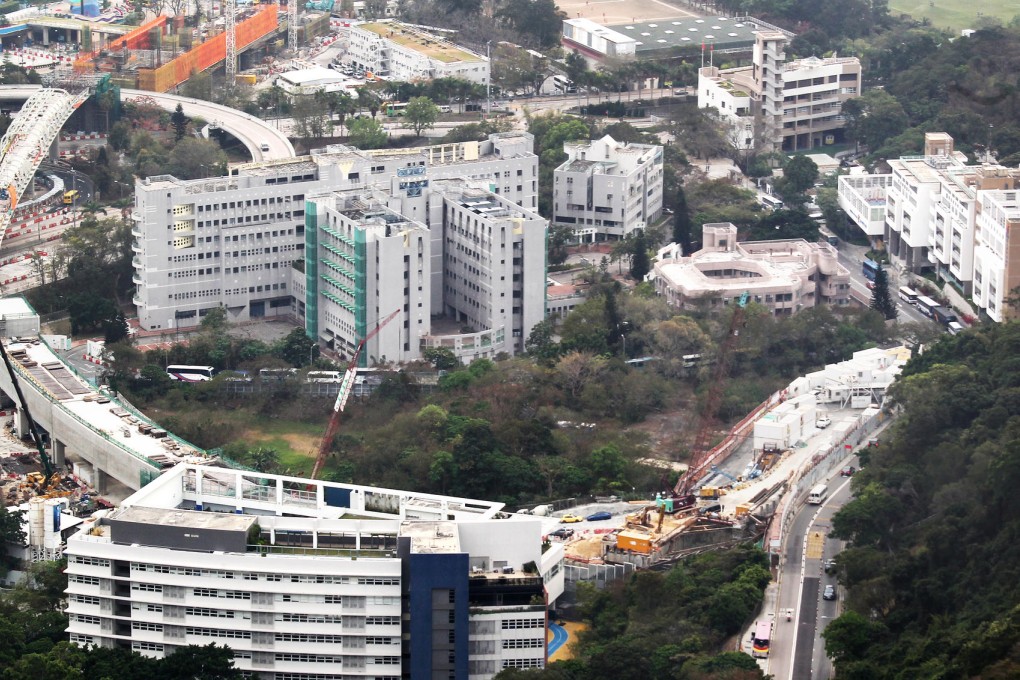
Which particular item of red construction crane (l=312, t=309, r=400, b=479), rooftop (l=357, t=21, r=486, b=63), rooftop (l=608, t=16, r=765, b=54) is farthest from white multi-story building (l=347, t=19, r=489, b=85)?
red construction crane (l=312, t=309, r=400, b=479)

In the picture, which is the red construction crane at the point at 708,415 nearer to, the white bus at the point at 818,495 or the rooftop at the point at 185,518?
the white bus at the point at 818,495

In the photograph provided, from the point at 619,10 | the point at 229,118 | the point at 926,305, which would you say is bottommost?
the point at 619,10

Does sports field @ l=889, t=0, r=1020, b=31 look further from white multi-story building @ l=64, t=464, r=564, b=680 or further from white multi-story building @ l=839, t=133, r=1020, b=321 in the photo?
white multi-story building @ l=64, t=464, r=564, b=680

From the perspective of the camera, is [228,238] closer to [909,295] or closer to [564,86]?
[909,295]

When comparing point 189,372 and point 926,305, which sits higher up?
point 189,372

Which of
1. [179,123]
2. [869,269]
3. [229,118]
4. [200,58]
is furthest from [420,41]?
[869,269]

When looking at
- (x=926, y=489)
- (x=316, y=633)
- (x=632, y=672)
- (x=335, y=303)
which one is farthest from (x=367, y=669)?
(x=335, y=303)

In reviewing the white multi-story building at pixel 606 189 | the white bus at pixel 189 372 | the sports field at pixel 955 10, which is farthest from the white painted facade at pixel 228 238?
the sports field at pixel 955 10
